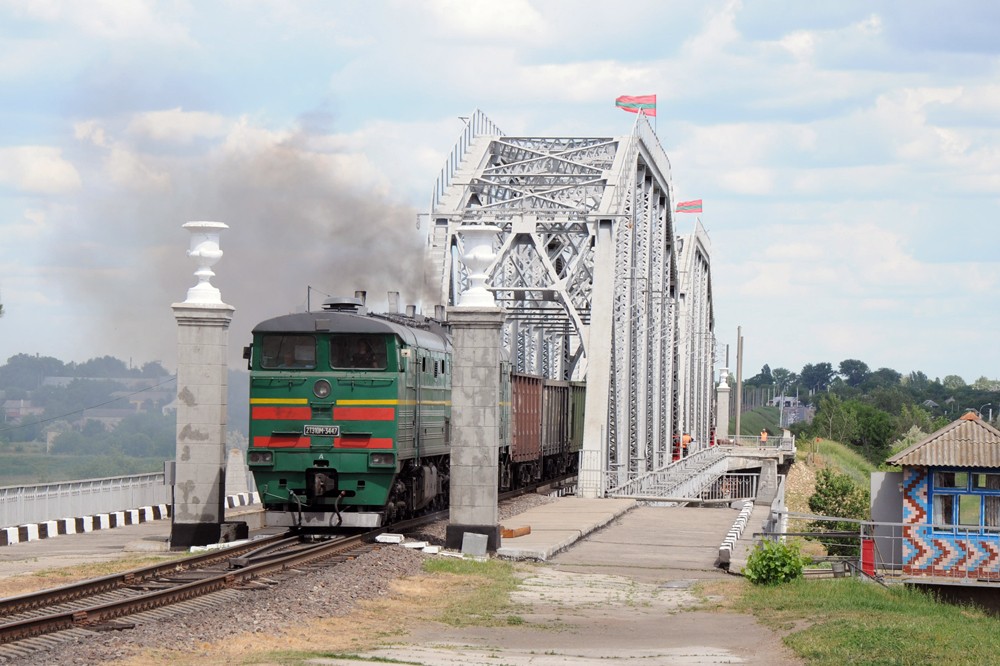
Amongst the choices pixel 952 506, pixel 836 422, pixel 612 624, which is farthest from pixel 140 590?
pixel 836 422

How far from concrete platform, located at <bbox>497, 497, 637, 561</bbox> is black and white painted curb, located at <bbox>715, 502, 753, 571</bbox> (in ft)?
8.11

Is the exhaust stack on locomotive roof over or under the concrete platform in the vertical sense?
over

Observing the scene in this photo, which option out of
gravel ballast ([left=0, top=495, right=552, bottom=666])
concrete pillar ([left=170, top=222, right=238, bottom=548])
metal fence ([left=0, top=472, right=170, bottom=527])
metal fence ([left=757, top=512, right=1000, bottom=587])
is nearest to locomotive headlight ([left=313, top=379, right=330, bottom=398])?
concrete pillar ([left=170, top=222, right=238, bottom=548])

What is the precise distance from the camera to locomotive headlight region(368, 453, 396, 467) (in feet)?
69.2

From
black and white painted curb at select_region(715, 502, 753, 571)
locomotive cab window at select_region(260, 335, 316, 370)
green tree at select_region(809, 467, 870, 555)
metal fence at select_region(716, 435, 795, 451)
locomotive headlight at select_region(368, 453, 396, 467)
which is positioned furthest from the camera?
metal fence at select_region(716, 435, 795, 451)

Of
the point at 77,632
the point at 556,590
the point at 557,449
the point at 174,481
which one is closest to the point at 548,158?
the point at 557,449

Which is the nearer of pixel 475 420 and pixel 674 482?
pixel 475 420

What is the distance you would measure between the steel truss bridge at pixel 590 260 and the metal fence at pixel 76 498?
924cm

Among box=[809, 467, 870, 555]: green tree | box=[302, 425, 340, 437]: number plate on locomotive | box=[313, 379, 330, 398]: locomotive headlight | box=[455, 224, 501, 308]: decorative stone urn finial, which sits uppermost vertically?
box=[455, 224, 501, 308]: decorative stone urn finial

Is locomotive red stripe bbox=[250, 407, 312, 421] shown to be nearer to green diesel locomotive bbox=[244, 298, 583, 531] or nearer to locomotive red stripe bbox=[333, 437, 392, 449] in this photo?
green diesel locomotive bbox=[244, 298, 583, 531]

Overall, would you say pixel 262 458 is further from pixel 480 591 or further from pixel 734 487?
pixel 734 487

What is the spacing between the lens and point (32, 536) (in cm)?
2248

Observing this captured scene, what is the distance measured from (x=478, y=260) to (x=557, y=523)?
6.91 meters

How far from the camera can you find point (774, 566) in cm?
1777
